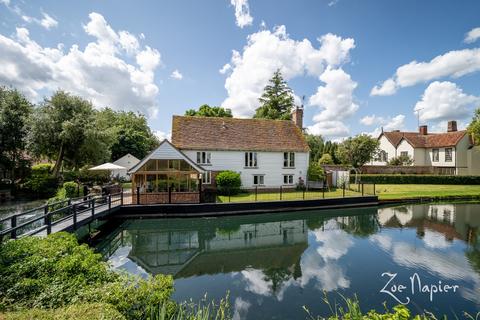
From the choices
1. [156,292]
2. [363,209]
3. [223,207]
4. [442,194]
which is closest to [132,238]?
[223,207]

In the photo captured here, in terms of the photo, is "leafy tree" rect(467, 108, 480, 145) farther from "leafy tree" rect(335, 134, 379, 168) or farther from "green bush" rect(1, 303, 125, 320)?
"green bush" rect(1, 303, 125, 320)

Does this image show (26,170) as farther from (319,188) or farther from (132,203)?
(319,188)

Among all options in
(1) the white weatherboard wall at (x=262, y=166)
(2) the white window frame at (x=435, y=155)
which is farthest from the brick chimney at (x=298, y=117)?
(2) the white window frame at (x=435, y=155)

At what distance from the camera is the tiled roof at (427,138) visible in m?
34.4

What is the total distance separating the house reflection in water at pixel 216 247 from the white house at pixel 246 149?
28.3 feet

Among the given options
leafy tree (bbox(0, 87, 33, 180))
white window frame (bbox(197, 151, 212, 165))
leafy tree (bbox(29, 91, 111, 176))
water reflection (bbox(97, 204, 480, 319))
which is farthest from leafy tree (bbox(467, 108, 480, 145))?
leafy tree (bbox(0, 87, 33, 180))

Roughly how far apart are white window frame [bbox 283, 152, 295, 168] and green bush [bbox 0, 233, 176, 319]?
809 inches

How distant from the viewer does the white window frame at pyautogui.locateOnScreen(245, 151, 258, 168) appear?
2334 cm

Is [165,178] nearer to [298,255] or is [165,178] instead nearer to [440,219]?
[298,255]

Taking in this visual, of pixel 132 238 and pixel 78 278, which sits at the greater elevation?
pixel 78 278

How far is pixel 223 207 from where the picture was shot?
53.7 feet

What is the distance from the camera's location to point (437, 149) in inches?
1425

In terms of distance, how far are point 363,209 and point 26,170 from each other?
33.8m

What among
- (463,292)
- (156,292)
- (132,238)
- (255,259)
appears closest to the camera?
(156,292)
